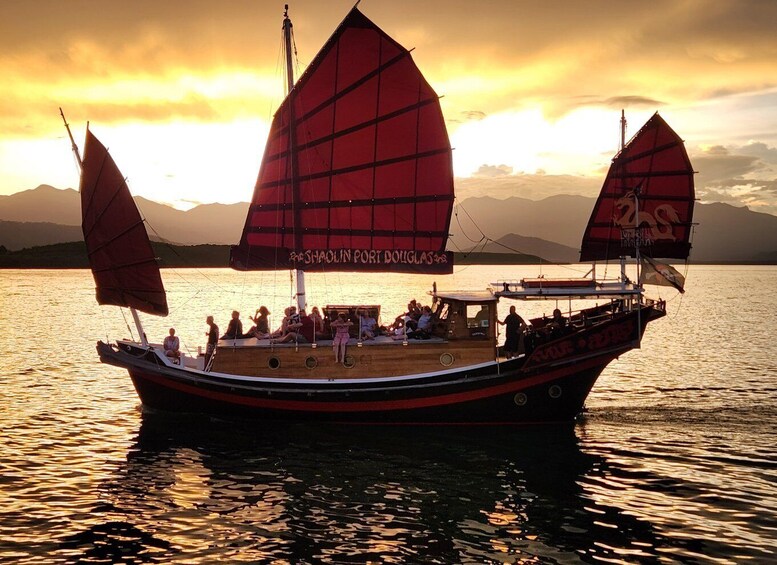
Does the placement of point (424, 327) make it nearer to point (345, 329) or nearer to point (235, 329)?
point (345, 329)

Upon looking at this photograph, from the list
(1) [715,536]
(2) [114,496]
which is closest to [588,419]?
(1) [715,536]

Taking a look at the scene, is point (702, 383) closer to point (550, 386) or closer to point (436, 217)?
point (550, 386)

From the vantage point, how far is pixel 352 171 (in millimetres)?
26141

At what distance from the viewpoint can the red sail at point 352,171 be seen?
85.2 ft

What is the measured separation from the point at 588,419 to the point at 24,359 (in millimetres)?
30289

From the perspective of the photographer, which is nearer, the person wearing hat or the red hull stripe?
the red hull stripe

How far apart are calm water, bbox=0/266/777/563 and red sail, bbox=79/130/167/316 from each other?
4.40m

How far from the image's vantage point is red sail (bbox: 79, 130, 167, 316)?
81.6 feet

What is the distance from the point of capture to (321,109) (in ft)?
85.9

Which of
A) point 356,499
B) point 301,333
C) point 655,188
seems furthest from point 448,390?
point 655,188

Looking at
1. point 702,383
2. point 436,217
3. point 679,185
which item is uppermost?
point 679,185

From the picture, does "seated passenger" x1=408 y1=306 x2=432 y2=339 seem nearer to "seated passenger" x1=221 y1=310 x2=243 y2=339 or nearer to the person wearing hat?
the person wearing hat

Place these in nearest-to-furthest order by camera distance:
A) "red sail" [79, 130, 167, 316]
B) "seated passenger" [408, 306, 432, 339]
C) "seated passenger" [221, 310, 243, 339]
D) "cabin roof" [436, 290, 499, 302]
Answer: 1. "cabin roof" [436, 290, 499, 302]
2. "seated passenger" [408, 306, 432, 339]
3. "seated passenger" [221, 310, 243, 339]
4. "red sail" [79, 130, 167, 316]

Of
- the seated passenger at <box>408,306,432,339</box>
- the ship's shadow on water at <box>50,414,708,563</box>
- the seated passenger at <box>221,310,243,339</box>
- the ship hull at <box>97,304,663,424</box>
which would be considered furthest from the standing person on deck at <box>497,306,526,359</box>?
the seated passenger at <box>221,310,243,339</box>
